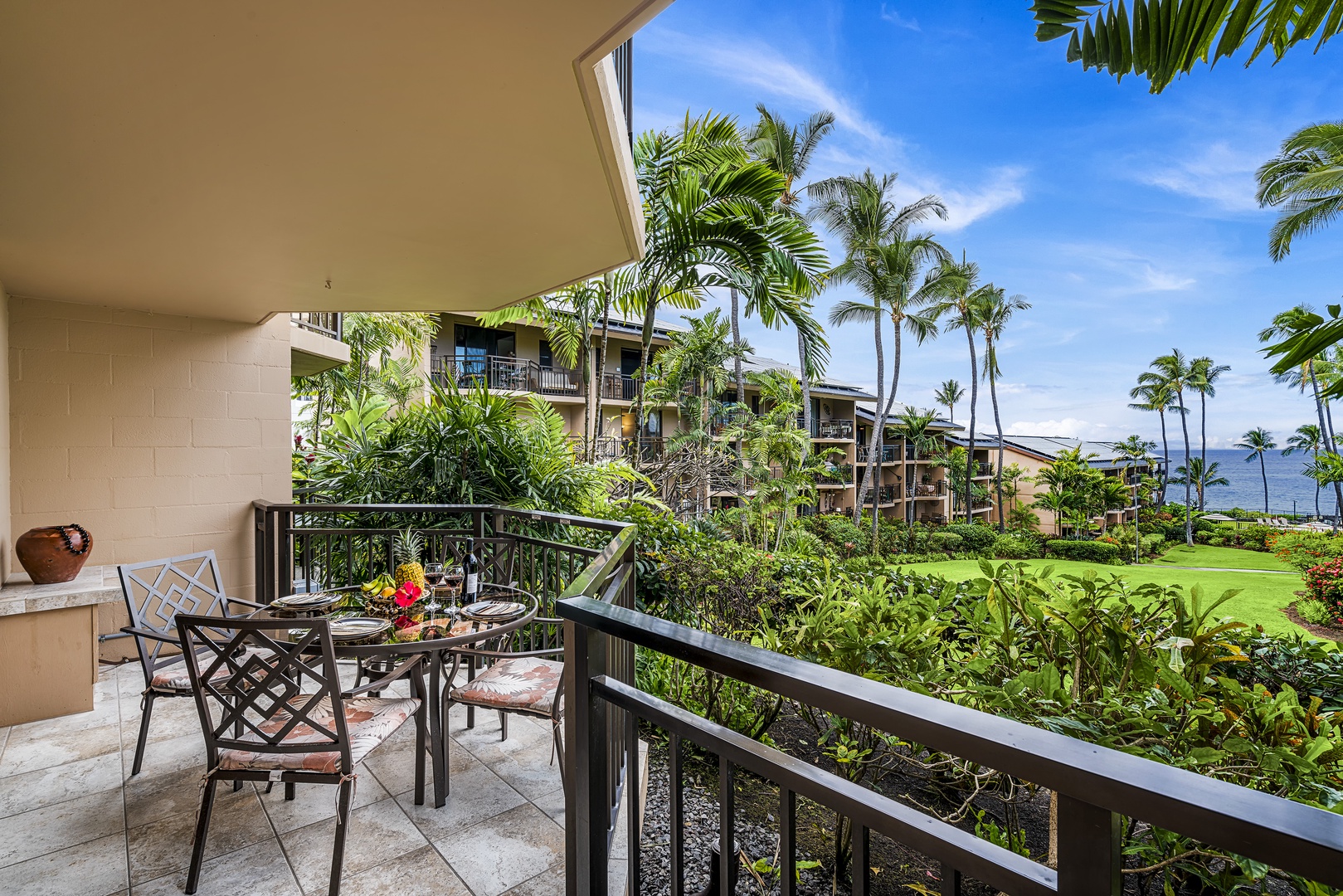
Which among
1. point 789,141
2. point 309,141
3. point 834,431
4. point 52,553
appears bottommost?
point 52,553

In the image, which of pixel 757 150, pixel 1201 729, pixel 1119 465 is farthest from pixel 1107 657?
pixel 1119 465

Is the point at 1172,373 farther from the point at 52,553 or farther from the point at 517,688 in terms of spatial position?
the point at 52,553

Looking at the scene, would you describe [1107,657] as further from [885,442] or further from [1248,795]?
[885,442]

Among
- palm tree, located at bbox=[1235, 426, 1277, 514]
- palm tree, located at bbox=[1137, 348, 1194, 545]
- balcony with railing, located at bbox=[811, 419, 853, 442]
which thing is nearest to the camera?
balcony with railing, located at bbox=[811, 419, 853, 442]

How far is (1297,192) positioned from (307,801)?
1914 centimetres

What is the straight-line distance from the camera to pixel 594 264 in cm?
359

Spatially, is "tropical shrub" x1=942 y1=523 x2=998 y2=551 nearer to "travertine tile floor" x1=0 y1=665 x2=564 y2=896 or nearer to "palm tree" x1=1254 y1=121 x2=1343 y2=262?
"palm tree" x1=1254 y1=121 x2=1343 y2=262

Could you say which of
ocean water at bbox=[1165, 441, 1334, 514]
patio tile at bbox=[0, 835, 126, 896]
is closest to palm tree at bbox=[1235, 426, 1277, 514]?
ocean water at bbox=[1165, 441, 1334, 514]

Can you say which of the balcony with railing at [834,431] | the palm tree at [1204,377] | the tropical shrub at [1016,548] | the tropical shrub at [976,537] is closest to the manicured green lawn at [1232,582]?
the tropical shrub at [1016,548]

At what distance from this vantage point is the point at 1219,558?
24.2 metres

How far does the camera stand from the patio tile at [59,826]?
2227 millimetres

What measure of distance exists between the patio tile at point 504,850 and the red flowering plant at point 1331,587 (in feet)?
40.2

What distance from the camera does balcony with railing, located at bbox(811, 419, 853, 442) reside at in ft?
84.3

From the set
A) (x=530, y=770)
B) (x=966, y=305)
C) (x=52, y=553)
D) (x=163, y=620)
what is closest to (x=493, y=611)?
(x=530, y=770)
